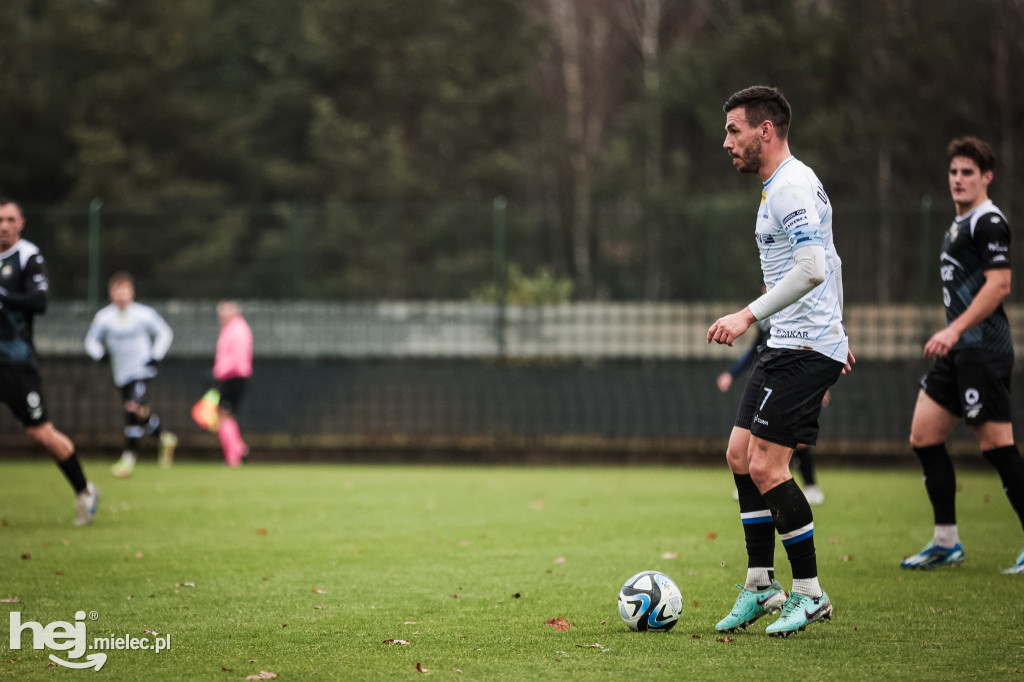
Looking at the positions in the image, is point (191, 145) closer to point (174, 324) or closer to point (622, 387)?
point (174, 324)

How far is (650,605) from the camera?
5.23 meters

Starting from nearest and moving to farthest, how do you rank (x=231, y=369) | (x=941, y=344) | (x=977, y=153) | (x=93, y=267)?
1. (x=941, y=344)
2. (x=977, y=153)
3. (x=231, y=369)
4. (x=93, y=267)

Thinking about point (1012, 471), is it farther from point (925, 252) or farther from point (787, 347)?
point (925, 252)

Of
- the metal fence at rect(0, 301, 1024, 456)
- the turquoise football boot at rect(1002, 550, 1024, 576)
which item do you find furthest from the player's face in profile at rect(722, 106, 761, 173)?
the metal fence at rect(0, 301, 1024, 456)

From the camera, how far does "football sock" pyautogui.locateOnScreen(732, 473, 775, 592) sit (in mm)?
5301

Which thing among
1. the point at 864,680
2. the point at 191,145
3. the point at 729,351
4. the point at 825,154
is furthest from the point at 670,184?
the point at 864,680

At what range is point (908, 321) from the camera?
47.2 feet

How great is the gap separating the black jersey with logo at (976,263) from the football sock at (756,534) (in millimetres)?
2205

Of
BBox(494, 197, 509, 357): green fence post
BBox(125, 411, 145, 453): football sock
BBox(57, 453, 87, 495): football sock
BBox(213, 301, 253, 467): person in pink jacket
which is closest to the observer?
BBox(57, 453, 87, 495): football sock

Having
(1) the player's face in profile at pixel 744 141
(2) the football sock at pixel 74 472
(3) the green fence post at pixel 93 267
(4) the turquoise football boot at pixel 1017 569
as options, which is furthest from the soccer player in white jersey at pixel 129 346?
(4) the turquoise football boot at pixel 1017 569

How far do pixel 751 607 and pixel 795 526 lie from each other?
1.55 feet

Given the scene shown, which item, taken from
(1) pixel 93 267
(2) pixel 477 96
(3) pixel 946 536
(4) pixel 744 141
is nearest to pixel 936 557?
(3) pixel 946 536

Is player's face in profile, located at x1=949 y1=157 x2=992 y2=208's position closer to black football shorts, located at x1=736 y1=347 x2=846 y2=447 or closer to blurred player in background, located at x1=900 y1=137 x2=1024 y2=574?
blurred player in background, located at x1=900 y1=137 x2=1024 y2=574

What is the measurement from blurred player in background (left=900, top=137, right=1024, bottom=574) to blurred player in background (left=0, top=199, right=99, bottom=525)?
6.29m
